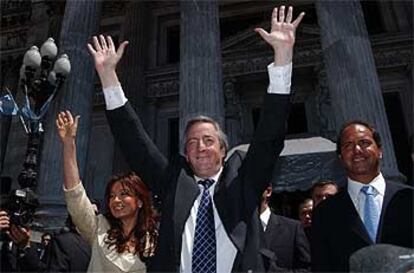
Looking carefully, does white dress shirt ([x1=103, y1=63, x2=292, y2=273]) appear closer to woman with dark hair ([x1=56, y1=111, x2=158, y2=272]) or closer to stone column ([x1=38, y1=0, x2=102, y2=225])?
woman with dark hair ([x1=56, y1=111, x2=158, y2=272])

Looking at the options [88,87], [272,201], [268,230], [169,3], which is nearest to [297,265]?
[268,230]

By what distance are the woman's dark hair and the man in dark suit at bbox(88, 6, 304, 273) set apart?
1.06ft

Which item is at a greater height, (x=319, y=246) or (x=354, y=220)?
(x=354, y=220)

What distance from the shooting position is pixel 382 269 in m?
1.26

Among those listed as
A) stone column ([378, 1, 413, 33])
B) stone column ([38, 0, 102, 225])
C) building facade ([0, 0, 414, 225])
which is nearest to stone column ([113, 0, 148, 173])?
building facade ([0, 0, 414, 225])

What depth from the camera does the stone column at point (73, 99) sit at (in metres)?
11.5

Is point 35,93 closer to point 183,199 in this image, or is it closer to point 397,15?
point 183,199

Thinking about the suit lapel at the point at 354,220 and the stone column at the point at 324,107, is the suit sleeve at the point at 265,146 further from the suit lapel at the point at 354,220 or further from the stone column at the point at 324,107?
the stone column at the point at 324,107

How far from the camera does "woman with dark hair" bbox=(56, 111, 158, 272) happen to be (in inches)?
125

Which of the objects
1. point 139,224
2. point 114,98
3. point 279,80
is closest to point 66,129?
point 114,98

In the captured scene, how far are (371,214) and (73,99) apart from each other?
10.7 metres

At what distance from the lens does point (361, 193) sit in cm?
320

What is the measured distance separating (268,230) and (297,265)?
40 centimetres

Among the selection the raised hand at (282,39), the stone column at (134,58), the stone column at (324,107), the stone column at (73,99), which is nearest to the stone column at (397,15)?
the stone column at (324,107)
